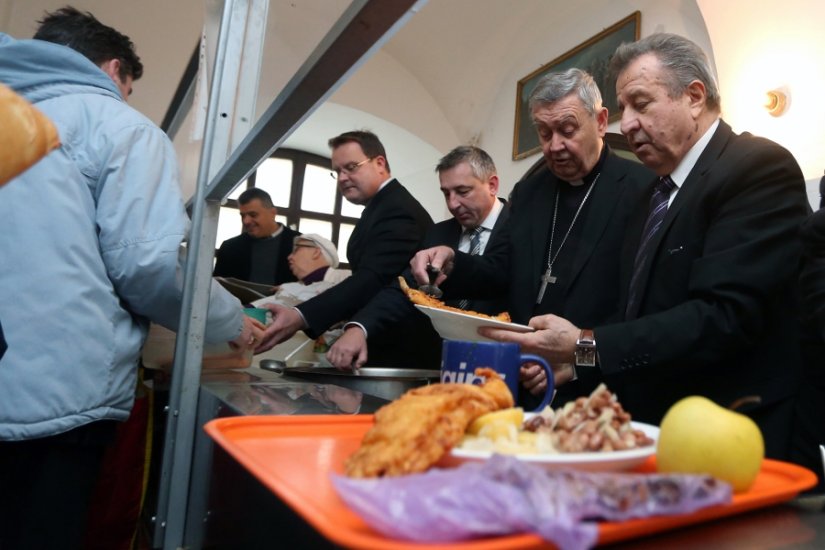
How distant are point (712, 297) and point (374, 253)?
1.37 metres

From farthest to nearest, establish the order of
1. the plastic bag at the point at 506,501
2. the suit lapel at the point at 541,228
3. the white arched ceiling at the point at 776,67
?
the white arched ceiling at the point at 776,67 → the suit lapel at the point at 541,228 → the plastic bag at the point at 506,501

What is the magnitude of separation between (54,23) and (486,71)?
4.84 meters

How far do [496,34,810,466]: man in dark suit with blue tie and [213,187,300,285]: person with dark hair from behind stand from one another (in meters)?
3.41

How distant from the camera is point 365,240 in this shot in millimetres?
2381

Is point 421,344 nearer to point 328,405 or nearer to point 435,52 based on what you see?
point 328,405

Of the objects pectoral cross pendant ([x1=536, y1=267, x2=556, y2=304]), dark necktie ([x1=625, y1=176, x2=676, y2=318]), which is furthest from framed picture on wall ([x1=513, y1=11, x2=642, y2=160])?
dark necktie ([x1=625, y1=176, x2=676, y2=318])

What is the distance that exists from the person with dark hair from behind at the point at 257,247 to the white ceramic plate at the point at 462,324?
3325 millimetres

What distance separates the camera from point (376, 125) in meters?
6.56

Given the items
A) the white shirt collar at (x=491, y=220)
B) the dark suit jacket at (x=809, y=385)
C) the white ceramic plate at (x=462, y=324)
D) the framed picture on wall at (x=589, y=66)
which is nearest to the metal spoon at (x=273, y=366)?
the white ceramic plate at (x=462, y=324)

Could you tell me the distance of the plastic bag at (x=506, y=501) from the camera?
0.35 metres

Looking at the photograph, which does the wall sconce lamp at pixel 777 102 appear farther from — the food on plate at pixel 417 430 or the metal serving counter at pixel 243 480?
the food on plate at pixel 417 430

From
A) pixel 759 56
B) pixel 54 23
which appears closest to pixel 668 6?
pixel 759 56

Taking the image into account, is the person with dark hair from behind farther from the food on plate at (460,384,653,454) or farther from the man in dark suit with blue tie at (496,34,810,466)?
the food on plate at (460,384,653,454)

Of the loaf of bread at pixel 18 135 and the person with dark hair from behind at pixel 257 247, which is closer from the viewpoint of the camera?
the loaf of bread at pixel 18 135
